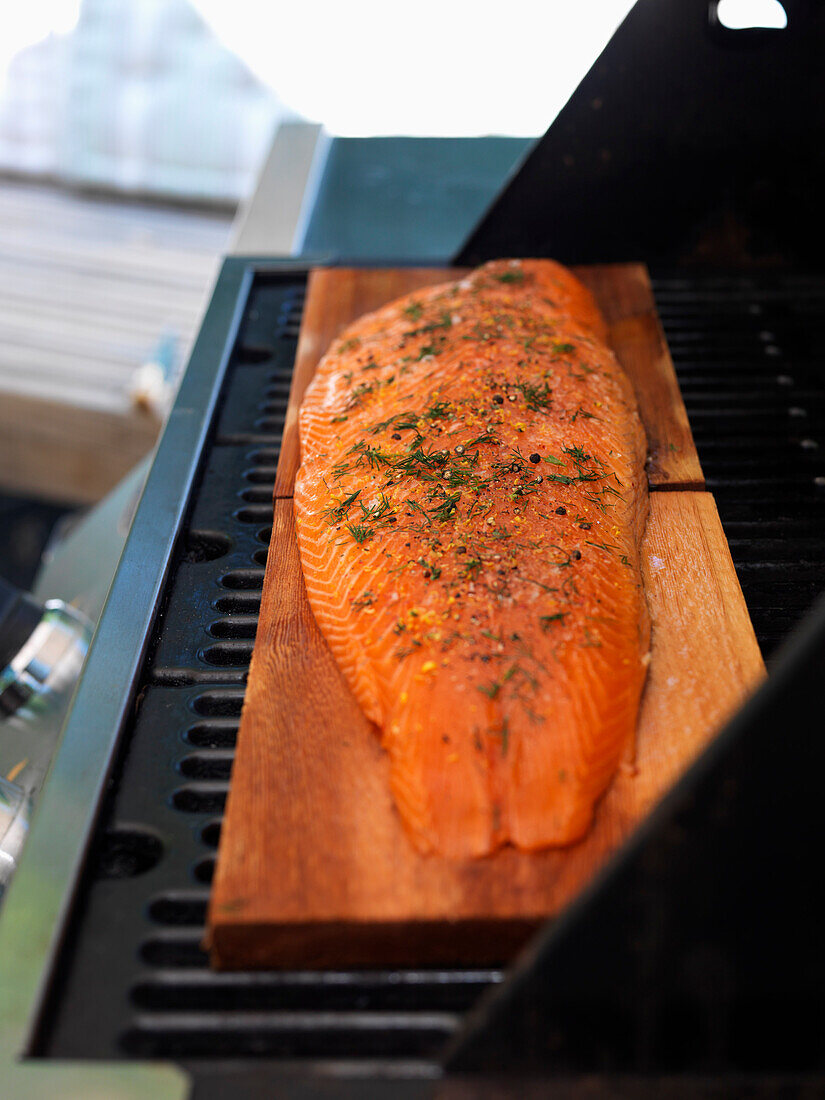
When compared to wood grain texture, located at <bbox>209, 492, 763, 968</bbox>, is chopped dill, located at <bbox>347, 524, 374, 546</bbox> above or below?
above

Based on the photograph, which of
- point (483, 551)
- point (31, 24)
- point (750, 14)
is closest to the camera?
point (483, 551)

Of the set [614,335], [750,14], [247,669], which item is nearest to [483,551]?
[247,669]

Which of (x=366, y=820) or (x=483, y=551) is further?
(x=483, y=551)

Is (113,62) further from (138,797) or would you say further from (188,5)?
(138,797)

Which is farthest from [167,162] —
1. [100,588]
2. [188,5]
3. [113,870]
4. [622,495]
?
[113,870]

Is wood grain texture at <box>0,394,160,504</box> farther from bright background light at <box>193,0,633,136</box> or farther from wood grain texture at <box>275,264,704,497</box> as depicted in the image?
bright background light at <box>193,0,633,136</box>

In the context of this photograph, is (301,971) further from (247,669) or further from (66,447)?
(66,447)

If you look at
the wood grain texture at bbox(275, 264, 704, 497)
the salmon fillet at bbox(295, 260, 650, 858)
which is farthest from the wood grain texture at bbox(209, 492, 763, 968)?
the wood grain texture at bbox(275, 264, 704, 497)
